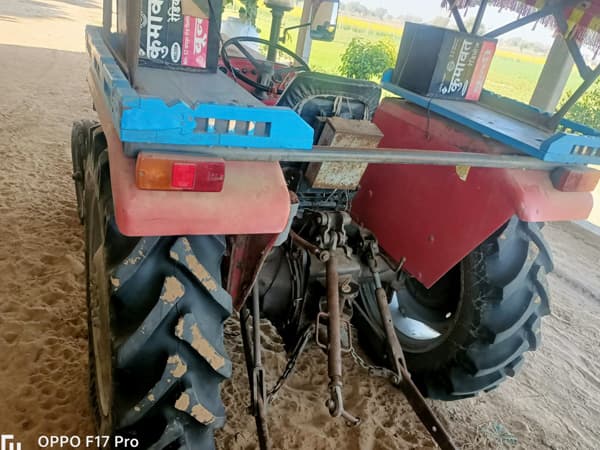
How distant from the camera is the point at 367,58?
20.1 feet

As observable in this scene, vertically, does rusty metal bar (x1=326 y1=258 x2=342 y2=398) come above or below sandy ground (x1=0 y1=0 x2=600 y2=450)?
above

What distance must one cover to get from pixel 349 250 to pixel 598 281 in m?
2.75

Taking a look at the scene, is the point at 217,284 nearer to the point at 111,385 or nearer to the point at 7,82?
the point at 111,385

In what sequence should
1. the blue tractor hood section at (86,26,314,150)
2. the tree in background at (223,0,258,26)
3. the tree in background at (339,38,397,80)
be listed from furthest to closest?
the tree in background at (339,38,397,80)
the tree in background at (223,0,258,26)
the blue tractor hood section at (86,26,314,150)

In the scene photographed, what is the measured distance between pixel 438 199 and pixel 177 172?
1.08m

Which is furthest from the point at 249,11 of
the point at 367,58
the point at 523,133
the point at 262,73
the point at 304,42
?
the point at 523,133

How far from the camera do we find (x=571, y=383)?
247cm

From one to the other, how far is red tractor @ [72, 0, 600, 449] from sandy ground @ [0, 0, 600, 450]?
0.69ft

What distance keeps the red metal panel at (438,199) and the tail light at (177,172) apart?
0.94 m

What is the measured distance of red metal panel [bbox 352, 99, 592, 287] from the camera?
1.52m

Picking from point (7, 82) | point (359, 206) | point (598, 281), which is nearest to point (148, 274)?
point (359, 206)

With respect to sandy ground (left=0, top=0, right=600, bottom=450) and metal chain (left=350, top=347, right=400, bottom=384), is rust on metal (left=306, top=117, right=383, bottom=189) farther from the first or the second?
sandy ground (left=0, top=0, right=600, bottom=450)

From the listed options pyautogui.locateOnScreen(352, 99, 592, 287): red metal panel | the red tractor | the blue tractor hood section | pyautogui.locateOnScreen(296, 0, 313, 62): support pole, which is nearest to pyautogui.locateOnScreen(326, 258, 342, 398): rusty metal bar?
the red tractor

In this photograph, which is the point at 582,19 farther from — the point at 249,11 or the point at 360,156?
the point at 249,11
